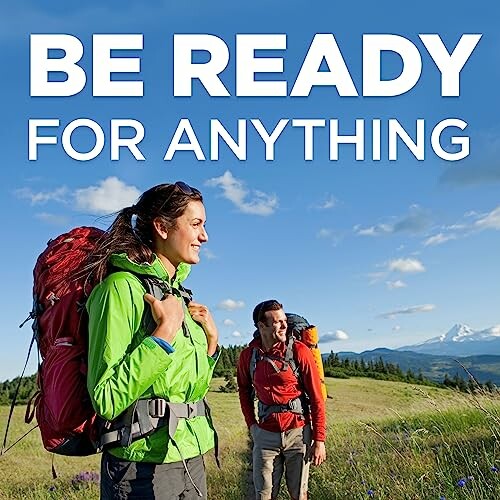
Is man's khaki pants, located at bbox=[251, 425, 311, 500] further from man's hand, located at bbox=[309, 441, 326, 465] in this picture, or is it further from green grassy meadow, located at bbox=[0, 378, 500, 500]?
green grassy meadow, located at bbox=[0, 378, 500, 500]

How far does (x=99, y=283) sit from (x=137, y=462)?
0.86 metres

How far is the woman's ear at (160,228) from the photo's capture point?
3514mm

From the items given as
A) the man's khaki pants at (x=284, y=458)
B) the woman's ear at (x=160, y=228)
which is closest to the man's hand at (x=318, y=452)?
the man's khaki pants at (x=284, y=458)

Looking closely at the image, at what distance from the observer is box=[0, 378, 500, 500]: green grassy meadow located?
21.9 feet

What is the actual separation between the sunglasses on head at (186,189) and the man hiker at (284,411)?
3415 millimetres

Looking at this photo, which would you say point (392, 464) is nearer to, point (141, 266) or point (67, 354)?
point (141, 266)

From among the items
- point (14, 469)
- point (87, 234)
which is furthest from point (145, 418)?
point (14, 469)

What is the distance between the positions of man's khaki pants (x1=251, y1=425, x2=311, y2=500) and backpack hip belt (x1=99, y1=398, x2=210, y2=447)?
3.80 meters

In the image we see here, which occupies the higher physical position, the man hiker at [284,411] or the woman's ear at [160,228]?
the woman's ear at [160,228]

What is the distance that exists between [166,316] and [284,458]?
4301 millimetres

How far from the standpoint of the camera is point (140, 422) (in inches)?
124

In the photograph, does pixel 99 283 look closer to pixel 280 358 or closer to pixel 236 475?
pixel 280 358

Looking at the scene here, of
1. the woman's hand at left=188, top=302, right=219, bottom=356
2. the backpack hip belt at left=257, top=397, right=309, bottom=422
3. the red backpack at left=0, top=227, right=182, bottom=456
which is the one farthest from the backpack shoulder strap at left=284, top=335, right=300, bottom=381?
the red backpack at left=0, top=227, right=182, bottom=456

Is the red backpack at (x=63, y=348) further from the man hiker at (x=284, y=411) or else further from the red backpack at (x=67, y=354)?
the man hiker at (x=284, y=411)
